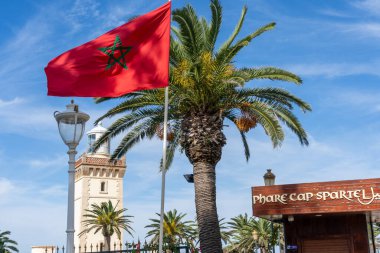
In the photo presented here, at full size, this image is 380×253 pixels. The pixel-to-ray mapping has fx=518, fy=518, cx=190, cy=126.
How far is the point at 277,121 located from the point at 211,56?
303 centimetres

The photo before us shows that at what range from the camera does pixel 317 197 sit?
16.4 metres

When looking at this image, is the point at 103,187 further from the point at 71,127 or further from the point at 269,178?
the point at 71,127

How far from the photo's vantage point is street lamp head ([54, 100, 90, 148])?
873 centimetres

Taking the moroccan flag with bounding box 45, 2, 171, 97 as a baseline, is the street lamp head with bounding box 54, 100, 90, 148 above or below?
below

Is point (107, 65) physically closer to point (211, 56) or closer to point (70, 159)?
point (70, 159)

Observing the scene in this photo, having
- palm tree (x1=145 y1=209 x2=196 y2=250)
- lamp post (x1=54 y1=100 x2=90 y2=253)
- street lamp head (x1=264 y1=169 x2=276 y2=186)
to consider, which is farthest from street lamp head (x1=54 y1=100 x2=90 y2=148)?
palm tree (x1=145 y1=209 x2=196 y2=250)

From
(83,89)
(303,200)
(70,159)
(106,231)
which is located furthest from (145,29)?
(106,231)

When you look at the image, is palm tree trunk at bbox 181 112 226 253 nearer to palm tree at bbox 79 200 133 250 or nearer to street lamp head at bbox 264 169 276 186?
street lamp head at bbox 264 169 276 186

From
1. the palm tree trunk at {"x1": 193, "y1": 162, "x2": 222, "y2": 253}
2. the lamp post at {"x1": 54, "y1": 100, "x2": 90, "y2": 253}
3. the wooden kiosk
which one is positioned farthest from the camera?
the wooden kiosk

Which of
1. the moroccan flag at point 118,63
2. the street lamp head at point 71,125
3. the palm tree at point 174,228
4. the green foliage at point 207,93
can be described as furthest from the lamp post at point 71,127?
the palm tree at point 174,228

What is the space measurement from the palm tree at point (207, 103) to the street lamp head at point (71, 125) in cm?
695

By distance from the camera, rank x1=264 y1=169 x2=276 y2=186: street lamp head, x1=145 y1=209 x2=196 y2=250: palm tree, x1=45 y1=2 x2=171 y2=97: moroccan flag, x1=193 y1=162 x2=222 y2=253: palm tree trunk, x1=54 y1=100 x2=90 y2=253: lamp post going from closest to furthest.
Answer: x1=54 y1=100 x2=90 y2=253: lamp post
x1=45 y1=2 x2=171 y2=97: moroccan flag
x1=193 y1=162 x2=222 y2=253: palm tree trunk
x1=264 y1=169 x2=276 y2=186: street lamp head
x1=145 y1=209 x2=196 y2=250: palm tree

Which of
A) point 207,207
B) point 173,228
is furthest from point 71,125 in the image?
point 173,228

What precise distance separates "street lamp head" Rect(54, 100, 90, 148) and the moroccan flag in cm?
180
